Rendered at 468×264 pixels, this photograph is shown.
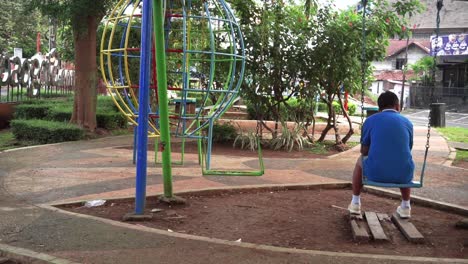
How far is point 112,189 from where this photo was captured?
21.7 feet

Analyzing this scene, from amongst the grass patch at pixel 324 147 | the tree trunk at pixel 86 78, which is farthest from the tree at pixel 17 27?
the grass patch at pixel 324 147

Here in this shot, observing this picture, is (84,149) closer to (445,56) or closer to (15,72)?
(15,72)

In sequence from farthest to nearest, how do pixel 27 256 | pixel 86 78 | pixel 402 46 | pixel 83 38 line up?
pixel 402 46, pixel 86 78, pixel 83 38, pixel 27 256

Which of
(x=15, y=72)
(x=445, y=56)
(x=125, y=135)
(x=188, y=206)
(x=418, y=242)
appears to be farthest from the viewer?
(x=445, y=56)

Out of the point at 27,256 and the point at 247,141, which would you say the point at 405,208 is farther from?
the point at 247,141

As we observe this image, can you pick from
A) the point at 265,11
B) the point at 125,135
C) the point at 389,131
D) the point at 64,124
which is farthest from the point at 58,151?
the point at 389,131

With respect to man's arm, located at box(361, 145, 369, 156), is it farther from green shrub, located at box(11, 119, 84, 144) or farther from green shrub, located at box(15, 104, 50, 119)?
green shrub, located at box(15, 104, 50, 119)

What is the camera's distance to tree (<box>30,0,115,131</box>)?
36.5 feet

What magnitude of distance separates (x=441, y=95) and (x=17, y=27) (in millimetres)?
37474

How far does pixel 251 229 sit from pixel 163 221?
36.4 inches

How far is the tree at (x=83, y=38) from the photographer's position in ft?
36.5

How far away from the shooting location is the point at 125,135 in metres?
13.8

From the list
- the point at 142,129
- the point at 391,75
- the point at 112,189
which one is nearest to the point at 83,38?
the point at 112,189

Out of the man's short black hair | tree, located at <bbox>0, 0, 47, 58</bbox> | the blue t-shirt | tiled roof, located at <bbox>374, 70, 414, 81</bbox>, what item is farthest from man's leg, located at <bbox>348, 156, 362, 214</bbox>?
tiled roof, located at <bbox>374, 70, 414, 81</bbox>
